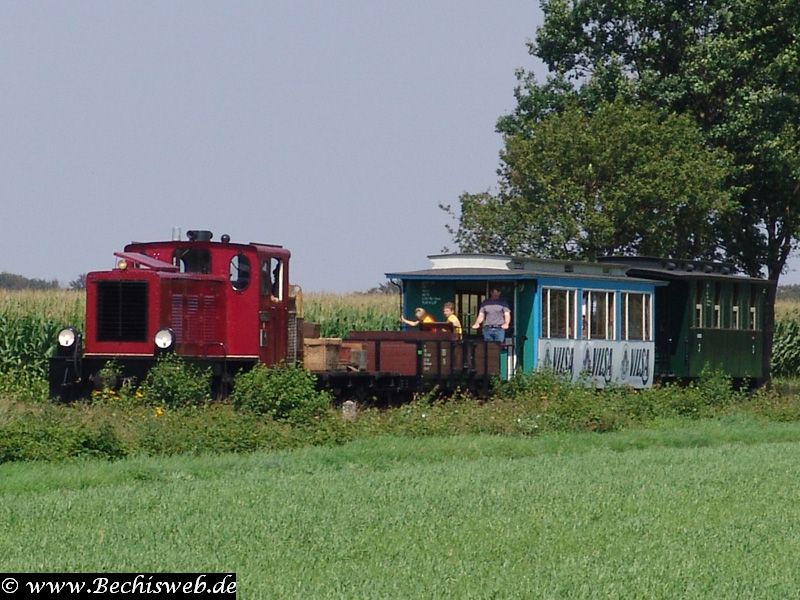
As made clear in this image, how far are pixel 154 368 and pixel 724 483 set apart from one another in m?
9.69

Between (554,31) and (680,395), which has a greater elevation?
(554,31)

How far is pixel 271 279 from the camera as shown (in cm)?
2547

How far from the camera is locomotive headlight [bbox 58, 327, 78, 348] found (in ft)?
79.3

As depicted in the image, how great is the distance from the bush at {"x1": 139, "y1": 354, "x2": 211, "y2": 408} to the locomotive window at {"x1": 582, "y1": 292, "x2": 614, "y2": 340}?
32.6 ft

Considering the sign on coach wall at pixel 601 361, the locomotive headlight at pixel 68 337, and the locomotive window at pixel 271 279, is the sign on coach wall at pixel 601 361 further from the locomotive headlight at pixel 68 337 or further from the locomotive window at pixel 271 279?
the locomotive headlight at pixel 68 337

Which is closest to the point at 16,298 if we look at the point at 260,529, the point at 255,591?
the point at 260,529

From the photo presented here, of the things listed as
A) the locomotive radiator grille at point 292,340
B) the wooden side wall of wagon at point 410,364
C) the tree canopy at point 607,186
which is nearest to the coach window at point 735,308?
the tree canopy at point 607,186

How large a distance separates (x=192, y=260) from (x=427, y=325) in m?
6.03

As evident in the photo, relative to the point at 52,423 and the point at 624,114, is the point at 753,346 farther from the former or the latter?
the point at 52,423

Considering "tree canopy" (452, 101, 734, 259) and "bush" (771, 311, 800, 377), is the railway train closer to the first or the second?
"tree canopy" (452, 101, 734, 259)

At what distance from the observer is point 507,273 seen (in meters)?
28.9

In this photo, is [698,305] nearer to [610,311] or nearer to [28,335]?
[610,311]

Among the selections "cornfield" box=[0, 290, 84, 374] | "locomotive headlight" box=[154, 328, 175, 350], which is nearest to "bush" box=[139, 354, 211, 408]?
"locomotive headlight" box=[154, 328, 175, 350]

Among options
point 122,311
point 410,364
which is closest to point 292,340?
point 410,364
